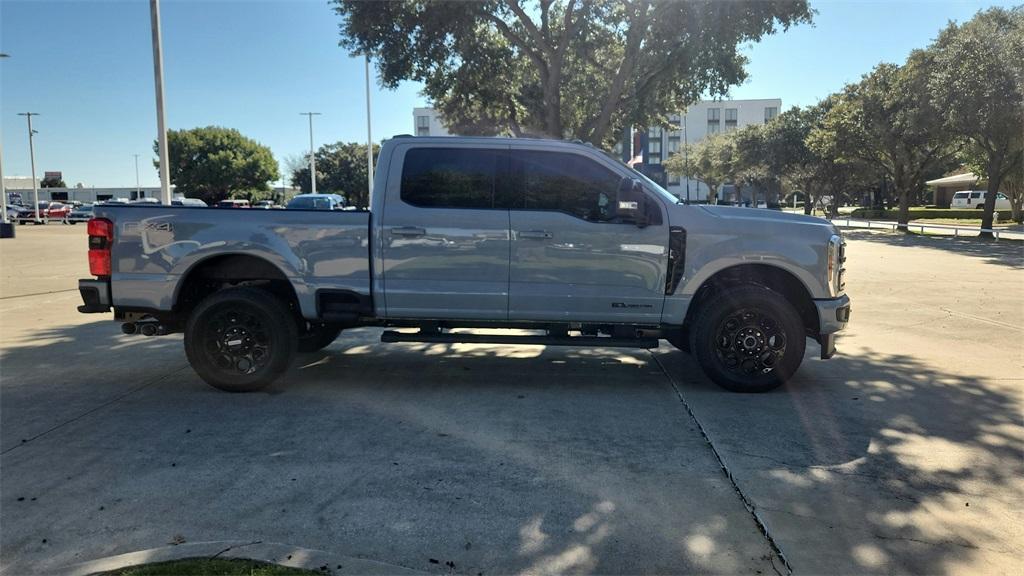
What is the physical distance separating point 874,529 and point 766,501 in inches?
21.2

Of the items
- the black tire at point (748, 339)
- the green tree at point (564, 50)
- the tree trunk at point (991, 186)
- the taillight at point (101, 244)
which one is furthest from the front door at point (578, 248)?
the tree trunk at point (991, 186)

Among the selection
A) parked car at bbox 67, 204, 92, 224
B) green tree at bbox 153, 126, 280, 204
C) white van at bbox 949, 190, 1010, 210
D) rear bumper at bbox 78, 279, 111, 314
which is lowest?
rear bumper at bbox 78, 279, 111, 314

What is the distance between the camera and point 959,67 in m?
22.8

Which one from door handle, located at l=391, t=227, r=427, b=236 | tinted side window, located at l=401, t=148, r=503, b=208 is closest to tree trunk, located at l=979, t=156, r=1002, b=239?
tinted side window, located at l=401, t=148, r=503, b=208

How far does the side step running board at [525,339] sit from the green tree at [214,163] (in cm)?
6946

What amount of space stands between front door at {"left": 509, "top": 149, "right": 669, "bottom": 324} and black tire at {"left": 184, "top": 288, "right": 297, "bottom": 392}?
2.05 m

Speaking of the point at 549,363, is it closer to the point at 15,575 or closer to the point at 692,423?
the point at 692,423

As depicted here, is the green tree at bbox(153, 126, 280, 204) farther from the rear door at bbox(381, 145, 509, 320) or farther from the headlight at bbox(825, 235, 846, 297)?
the headlight at bbox(825, 235, 846, 297)

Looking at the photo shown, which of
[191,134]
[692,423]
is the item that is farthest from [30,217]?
[692,423]

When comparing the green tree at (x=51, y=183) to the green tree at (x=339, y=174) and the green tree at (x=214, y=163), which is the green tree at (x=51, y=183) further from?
the green tree at (x=339, y=174)

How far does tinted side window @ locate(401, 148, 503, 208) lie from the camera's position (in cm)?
574

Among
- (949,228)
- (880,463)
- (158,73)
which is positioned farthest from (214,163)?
(880,463)

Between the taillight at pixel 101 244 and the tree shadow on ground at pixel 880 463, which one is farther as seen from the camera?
the taillight at pixel 101 244

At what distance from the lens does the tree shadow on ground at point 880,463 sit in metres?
3.23
